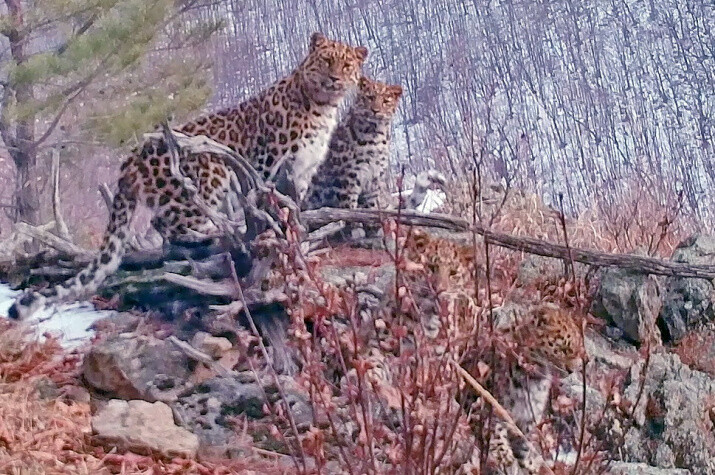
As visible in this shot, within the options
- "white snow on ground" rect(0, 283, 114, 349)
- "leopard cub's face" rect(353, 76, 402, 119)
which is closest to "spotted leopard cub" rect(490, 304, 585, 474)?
"white snow on ground" rect(0, 283, 114, 349)

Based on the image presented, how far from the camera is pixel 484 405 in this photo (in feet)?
4.88

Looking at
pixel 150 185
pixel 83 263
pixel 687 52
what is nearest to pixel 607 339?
pixel 150 185

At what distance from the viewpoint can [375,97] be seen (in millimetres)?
3459

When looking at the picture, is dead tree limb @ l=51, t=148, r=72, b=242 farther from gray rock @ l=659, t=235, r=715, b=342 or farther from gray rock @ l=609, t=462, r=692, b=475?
gray rock @ l=609, t=462, r=692, b=475

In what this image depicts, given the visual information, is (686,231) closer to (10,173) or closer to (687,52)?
(687,52)

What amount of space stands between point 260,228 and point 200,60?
2.32 m

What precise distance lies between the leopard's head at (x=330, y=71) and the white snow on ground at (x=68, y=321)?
1.00 metres

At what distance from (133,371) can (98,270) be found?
0.60 m

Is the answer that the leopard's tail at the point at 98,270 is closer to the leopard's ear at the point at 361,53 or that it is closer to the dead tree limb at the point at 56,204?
the dead tree limb at the point at 56,204

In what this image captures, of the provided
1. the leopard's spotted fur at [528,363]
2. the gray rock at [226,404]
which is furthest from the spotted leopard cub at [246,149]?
the leopard's spotted fur at [528,363]

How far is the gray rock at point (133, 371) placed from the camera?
8.27 feet

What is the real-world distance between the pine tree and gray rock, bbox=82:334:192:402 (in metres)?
2.14

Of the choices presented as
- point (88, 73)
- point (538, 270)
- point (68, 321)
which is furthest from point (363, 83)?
point (88, 73)

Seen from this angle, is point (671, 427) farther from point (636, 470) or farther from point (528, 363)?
point (528, 363)
